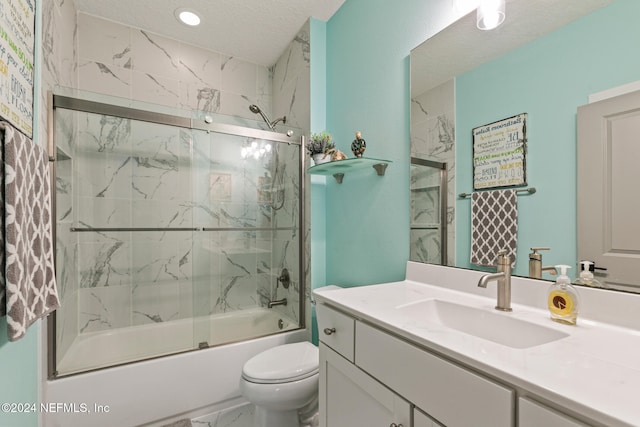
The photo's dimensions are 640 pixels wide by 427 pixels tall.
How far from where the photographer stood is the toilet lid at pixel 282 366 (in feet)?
4.39

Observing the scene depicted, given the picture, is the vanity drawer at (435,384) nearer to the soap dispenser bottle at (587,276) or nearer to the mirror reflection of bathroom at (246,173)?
the mirror reflection of bathroom at (246,173)

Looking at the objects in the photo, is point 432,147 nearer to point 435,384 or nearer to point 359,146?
point 359,146

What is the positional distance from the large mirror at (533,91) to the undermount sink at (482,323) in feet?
0.71

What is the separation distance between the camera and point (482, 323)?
0.88 m

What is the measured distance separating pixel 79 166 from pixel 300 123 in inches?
59.4

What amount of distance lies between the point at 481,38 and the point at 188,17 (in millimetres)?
1954

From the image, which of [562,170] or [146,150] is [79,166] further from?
[562,170]

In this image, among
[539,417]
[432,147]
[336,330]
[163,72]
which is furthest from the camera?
[163,72]

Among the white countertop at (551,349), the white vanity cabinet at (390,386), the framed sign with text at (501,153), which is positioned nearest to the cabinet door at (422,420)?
the white vanity cabinet at (390,386)

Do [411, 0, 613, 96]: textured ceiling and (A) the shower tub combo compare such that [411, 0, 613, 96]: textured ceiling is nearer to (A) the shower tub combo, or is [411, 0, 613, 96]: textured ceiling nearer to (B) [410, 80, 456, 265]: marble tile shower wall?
(B) [410, 80, 456, 265]: marble tile shower wall

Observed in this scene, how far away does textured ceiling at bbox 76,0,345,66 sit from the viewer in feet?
6.24

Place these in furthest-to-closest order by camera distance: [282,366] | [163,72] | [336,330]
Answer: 1. [163,72]
2. [282,366]
3. [336,330]

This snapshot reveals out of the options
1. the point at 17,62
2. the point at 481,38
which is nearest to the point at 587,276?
the point at 481,38

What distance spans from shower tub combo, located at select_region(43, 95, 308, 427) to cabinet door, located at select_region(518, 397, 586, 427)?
164 centimetres
